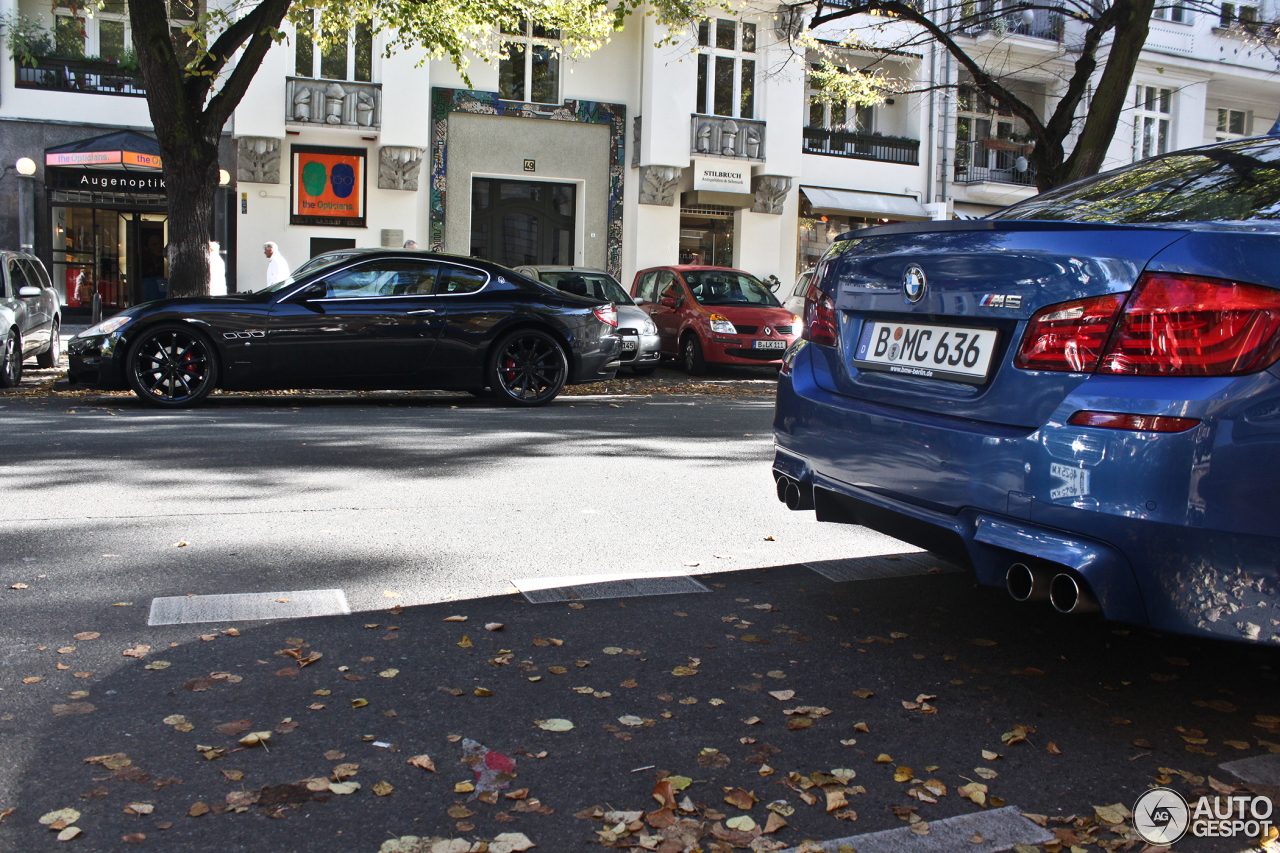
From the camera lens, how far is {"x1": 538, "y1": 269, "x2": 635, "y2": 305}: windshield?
695 inches

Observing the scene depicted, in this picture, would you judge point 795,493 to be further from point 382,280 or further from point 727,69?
point 727,69

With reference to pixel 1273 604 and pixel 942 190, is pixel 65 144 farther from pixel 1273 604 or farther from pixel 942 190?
pixel 1273 604

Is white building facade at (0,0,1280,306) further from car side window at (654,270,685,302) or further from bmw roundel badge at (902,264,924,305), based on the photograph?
bmw roundel badge at (902,264,924,305)

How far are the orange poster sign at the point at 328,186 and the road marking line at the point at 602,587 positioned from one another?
74.1ft

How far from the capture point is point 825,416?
3.97m

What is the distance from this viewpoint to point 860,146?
1190 inches

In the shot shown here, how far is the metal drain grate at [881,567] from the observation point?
16.0 ft

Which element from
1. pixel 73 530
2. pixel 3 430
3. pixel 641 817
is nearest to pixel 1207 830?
pixel 641 817

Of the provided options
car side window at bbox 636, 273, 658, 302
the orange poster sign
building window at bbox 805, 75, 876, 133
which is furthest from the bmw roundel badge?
building window at bbox 805, 75, 876, 133

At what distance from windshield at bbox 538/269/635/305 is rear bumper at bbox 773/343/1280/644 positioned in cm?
1424

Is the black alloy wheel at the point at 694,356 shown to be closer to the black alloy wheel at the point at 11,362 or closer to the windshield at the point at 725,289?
the windshield at the point at 725,289

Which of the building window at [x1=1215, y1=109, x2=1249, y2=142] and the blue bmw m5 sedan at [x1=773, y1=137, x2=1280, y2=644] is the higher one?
the building window at [x1=1215, y1=109, x2=1249, y2=142]

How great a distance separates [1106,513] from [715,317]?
48.7 feet

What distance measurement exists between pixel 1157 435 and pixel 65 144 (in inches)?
994
